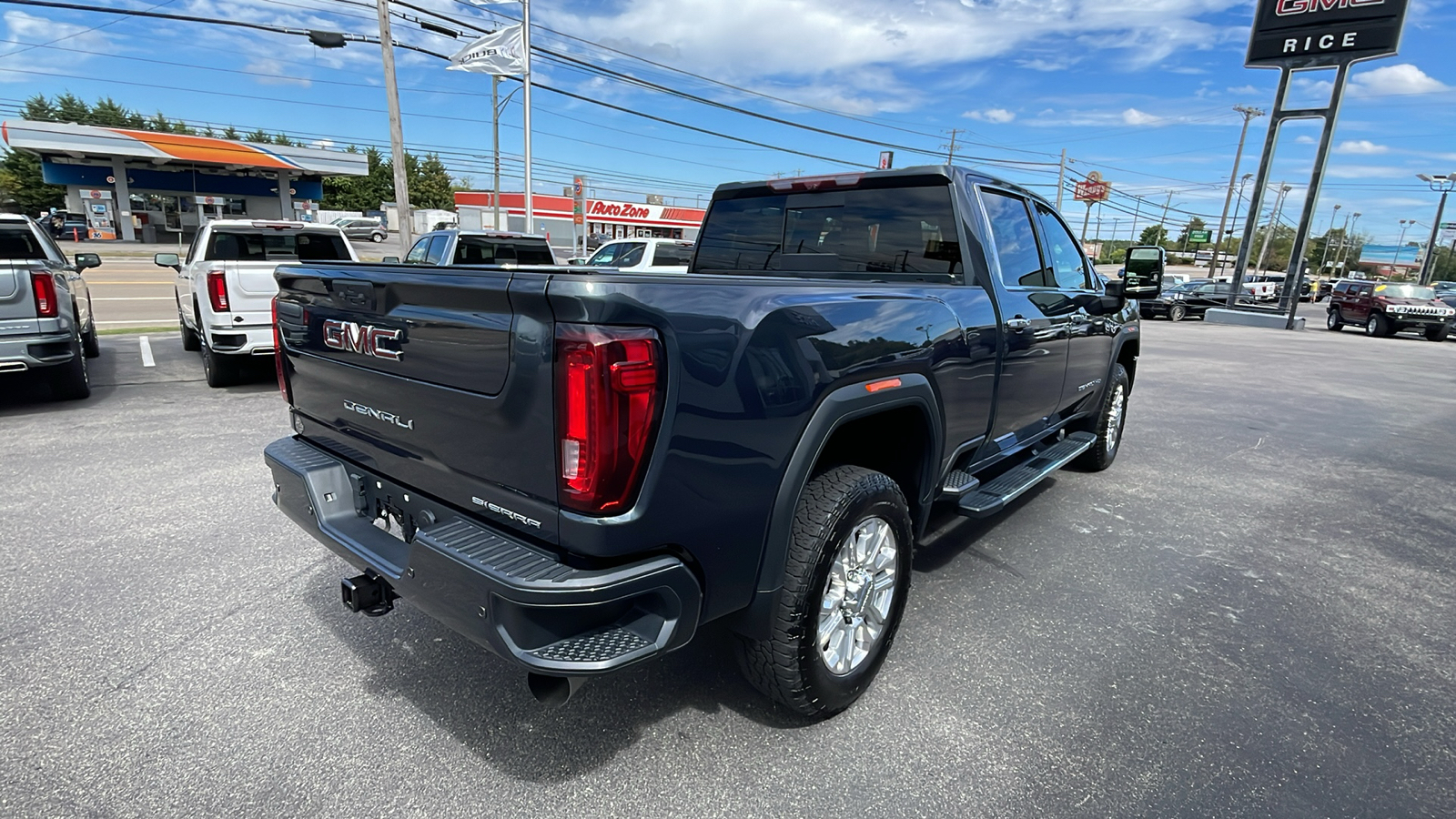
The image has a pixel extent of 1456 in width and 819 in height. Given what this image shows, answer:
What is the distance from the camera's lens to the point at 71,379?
6.60 m

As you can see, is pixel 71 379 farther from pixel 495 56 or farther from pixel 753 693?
Answer: pixel 495 56

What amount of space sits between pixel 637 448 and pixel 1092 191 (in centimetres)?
7138

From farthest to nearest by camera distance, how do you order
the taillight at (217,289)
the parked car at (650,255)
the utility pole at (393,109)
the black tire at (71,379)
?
1. the utility pole at (393,109)
2. the parked car at (650,255)
3. the taillight at (217,289)
4. the black tire at (71,379)

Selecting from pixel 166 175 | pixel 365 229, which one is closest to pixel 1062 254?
pixel 365 229

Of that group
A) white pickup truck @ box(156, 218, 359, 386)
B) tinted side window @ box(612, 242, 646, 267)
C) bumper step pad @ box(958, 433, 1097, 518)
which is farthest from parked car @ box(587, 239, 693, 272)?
bumper step pad @ box(958, 433, 1097, 518)

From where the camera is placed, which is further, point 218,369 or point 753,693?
point 218,369

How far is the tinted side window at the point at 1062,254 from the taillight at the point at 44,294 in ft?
24.8

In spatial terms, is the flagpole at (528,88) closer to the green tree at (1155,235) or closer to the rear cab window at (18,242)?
the rear cab window at (18,242)

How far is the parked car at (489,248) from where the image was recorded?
10727 mm

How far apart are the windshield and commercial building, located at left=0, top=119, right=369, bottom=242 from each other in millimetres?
47145

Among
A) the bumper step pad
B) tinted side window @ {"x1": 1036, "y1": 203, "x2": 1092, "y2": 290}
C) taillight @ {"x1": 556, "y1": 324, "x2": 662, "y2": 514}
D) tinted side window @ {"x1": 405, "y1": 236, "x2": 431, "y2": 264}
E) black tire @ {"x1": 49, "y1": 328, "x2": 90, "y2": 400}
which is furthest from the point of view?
tinted side window @ {"x1": 405, "y1": 236, "x2": 431, "y2": 264}

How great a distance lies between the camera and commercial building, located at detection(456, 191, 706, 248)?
60.2 meters

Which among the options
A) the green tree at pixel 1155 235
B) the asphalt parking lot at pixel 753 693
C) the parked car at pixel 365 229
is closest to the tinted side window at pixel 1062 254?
the asphalt parking lot at pixel 753 693

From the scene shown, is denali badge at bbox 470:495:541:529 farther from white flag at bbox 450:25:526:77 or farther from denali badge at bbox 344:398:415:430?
white flag at bbox 450:25:526:77
